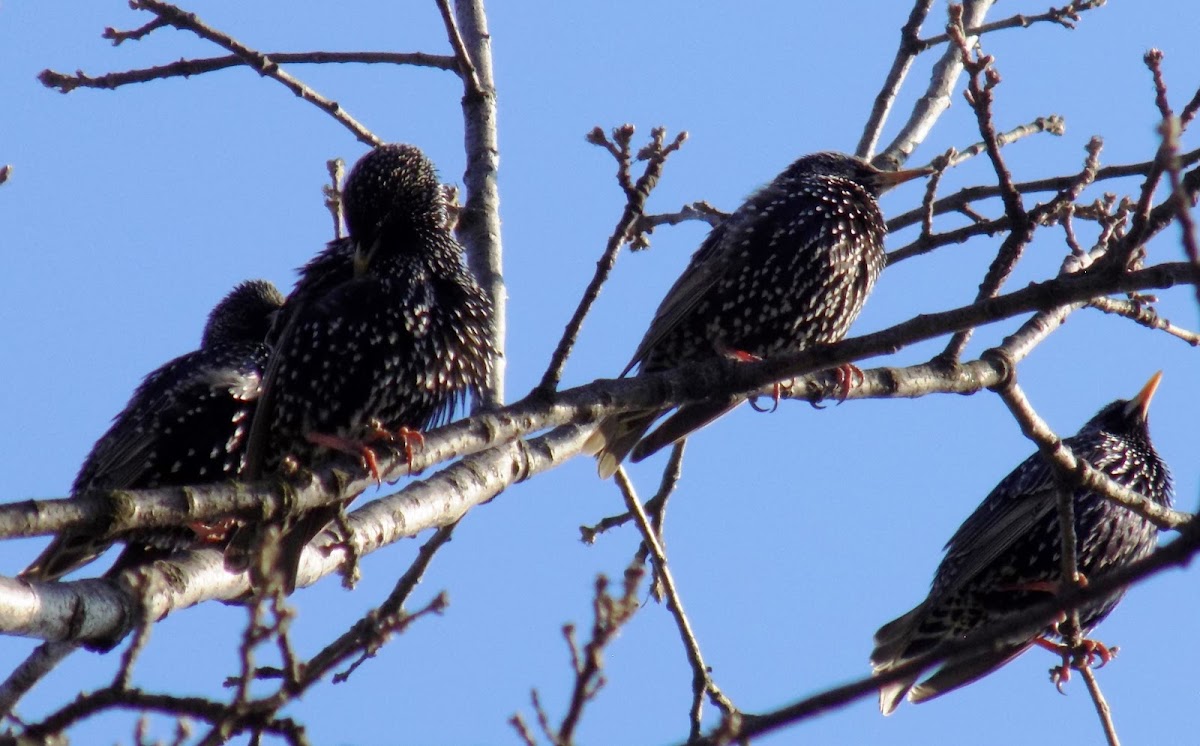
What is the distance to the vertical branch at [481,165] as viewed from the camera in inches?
209

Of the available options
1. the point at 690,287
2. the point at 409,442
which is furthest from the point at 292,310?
the point at 690,287

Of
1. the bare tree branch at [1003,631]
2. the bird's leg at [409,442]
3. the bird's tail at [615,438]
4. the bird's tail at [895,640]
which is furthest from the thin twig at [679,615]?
the bare tree branch at [1003,631]

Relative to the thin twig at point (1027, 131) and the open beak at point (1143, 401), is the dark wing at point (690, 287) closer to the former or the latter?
the thin twig at point (1027, 131)

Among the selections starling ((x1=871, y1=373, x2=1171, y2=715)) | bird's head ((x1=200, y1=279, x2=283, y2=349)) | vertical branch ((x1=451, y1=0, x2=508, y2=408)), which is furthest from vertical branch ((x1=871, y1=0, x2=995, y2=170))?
bird's head ((x1=200, y1=279, x2=283, y2=349))

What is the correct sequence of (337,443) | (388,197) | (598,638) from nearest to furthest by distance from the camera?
(598,638) < (337,443) < (388,197)

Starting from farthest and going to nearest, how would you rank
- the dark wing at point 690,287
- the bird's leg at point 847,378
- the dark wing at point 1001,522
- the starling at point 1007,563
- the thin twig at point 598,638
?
the dark wing at point 1001,522
the starling at point 1007,563
the dark wing at point 690,287
the bird's leg at point 847,378
the thin twig at point 598,638

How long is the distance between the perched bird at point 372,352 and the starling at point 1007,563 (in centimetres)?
245

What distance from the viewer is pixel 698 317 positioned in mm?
5719

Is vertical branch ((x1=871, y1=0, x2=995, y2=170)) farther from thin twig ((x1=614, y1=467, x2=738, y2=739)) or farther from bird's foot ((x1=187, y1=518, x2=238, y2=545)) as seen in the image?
bird's foot ((x1=187, y1=518, x2=238, y2=545))

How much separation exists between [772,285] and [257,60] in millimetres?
2092

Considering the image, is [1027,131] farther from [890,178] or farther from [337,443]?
[337,443]

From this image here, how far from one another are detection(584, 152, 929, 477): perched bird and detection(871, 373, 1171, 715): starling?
1.21 meters

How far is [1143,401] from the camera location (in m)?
7.14

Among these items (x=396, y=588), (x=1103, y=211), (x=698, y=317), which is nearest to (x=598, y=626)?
(x=396, y=588)
